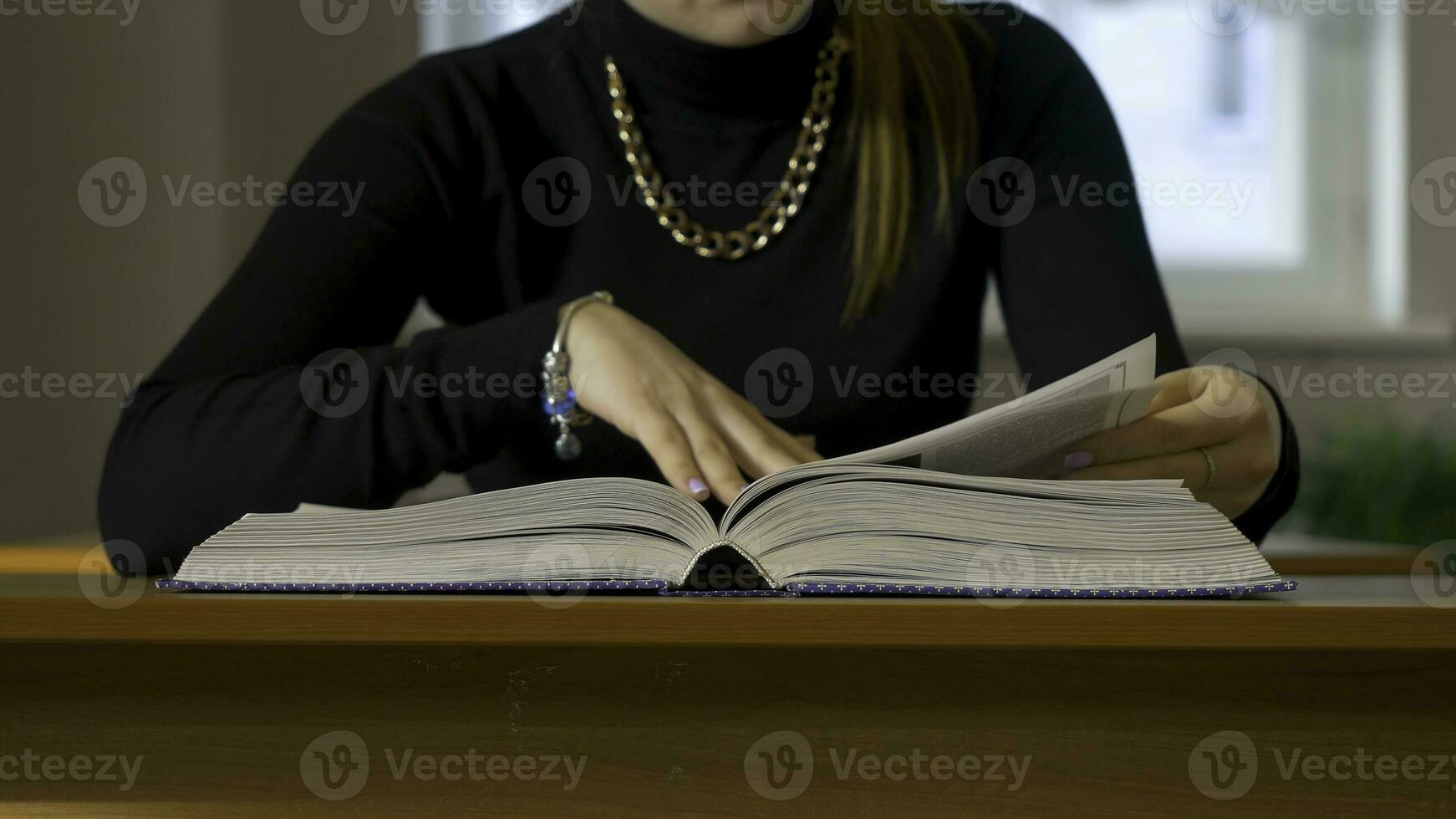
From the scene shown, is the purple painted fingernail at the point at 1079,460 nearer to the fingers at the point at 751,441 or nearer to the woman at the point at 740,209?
the fingers at the point at 751,441

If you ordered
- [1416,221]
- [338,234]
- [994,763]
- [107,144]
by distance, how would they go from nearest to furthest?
[994,763]
[338,234]
[107,144]
[1416,221]

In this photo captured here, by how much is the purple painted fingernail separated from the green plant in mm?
1706

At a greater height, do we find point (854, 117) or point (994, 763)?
point (854, 117)

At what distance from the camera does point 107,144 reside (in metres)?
1.77

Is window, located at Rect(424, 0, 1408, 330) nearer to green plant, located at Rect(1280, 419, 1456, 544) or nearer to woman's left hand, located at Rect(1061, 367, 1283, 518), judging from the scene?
green plant, located at Rect(1280, 419, 1456, 544)

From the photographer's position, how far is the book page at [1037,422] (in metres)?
0.45

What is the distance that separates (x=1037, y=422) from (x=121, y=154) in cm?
173

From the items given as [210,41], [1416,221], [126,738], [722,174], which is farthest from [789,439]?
[1416,221]

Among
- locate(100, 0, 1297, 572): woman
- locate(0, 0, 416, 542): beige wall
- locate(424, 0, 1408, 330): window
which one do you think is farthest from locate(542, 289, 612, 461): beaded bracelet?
locate(424, 0, 1408, 330): window

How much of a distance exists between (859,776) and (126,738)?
26 centimetres

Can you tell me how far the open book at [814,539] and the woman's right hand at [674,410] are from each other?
0.12 meters

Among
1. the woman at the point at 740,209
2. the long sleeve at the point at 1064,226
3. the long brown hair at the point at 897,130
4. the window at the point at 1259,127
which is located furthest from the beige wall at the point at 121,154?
the long sleeve at the point at 1064,226

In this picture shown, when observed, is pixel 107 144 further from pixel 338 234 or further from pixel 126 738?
pixel 126 738

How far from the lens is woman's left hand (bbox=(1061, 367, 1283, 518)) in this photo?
59 cm
